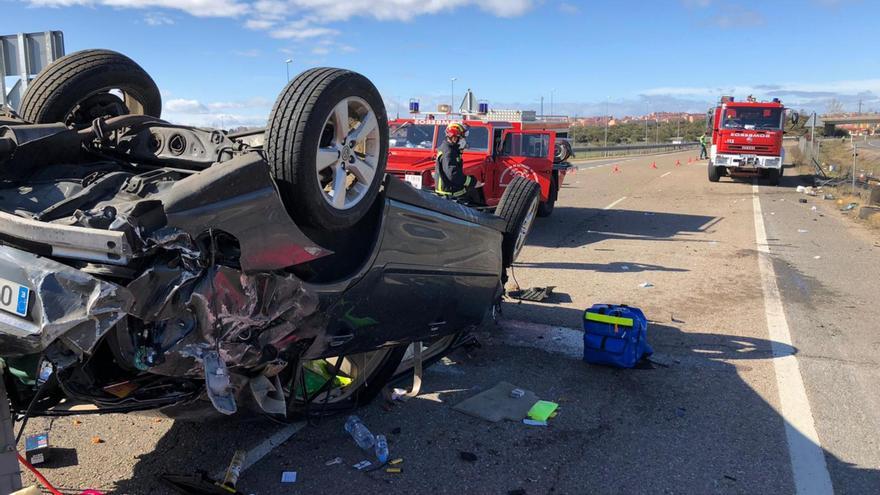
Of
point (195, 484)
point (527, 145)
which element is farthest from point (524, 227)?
point (527, 145)

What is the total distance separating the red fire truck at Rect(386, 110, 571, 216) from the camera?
1132cm

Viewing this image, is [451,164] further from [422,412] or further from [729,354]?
[422,412]

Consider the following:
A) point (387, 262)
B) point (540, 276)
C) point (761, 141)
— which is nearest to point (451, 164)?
point (540, 276)

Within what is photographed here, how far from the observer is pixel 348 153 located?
10.5 ft

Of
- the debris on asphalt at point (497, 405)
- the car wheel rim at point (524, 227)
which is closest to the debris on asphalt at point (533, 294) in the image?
the car wheel rim at point (524, 227)

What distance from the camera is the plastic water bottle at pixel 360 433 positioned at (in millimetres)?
3898

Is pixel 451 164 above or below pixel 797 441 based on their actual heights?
above

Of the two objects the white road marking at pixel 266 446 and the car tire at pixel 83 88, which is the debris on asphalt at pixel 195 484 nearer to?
the white road marking at pixel 266 446

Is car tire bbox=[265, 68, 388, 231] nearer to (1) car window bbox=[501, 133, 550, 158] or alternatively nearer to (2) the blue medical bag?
(2) the blue medical bag

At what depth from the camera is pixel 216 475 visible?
3.53m

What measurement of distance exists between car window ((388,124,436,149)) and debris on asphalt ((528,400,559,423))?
25.6 ft

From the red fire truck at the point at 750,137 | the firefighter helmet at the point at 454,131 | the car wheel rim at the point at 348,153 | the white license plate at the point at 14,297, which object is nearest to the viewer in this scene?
the white license plate at the point at 14,297

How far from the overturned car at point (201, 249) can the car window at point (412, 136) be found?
25.9 ft

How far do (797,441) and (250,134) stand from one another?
3674 mm
